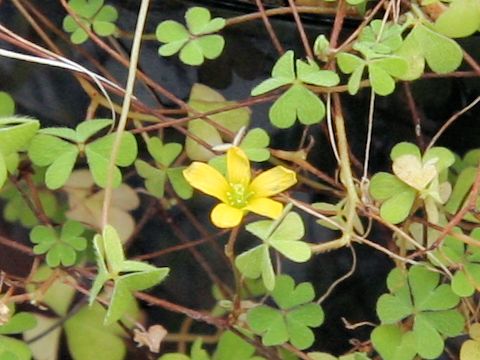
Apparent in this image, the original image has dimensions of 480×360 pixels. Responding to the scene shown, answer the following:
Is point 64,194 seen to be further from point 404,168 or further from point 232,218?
point 404,168

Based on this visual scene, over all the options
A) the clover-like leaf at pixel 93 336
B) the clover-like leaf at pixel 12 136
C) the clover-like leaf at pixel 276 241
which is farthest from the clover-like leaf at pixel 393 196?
the clover-like leaf at pixel 93 336

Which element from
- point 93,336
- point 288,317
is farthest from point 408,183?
point 93,336

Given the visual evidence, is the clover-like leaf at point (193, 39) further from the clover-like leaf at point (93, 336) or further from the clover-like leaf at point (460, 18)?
the clover-like leaf at point (93, 336)

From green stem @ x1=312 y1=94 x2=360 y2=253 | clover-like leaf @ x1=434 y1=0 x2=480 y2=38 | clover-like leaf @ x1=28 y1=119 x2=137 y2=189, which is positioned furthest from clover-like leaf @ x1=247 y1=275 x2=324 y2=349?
clover-like leaf @ x1=434 y1=0 x2=480 y2=38


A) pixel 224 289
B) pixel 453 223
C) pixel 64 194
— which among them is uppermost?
pixel 453 223

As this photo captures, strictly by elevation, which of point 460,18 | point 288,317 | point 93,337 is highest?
point 460,18

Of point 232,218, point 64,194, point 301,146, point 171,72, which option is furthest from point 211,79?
point 232,218

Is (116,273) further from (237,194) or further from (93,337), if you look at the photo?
(93,337)
